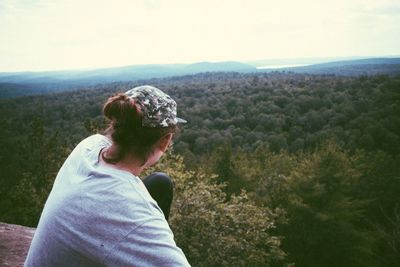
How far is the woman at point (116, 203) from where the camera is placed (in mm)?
1120

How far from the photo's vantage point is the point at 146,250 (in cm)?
109

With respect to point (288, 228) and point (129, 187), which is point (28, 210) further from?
point (129, 187)

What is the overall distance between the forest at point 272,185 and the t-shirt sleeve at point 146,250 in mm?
784

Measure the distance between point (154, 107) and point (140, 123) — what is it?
87 mm

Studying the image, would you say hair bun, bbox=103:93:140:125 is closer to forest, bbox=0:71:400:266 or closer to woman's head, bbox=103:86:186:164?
woman's head, bbox=103:86:186:164

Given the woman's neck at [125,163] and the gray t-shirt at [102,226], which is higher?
the woman's neck at [125,163]

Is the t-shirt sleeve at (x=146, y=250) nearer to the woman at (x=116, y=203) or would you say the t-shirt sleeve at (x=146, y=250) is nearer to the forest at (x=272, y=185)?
the woman at (x=116, y=203)

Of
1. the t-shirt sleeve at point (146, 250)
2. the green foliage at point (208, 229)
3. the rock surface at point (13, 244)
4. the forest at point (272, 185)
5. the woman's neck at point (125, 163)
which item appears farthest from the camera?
the forest at point (272, 185)

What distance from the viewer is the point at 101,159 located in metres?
1.49

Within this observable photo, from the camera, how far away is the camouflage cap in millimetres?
1428

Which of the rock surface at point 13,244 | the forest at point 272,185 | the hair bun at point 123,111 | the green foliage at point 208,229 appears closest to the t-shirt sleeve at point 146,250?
the hair bun at point 123,111

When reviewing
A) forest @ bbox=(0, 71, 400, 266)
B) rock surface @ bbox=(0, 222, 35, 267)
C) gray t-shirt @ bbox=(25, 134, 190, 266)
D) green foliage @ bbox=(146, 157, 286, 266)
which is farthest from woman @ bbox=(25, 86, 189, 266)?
green foliage @ bbox=(146, 157, 286, 266)

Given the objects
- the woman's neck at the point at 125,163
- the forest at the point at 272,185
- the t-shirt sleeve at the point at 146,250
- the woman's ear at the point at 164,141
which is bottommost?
the forest at the point at 272,185

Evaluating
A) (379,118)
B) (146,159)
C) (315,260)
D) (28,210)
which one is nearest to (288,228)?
(315,260)
